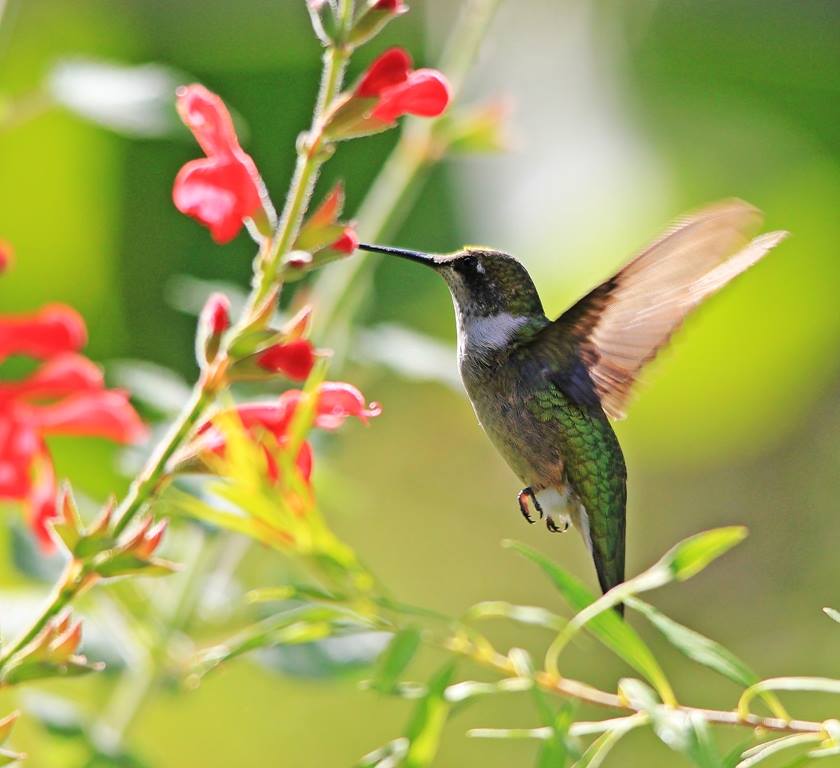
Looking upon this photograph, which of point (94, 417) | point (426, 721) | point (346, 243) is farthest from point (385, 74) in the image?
point (94, 417)

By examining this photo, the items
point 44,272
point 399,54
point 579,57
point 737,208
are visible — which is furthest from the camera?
point 579,57

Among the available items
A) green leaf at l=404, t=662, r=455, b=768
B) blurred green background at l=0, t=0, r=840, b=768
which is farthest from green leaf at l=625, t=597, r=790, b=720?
blurred green background at l=0, t=0, r=840, b=768

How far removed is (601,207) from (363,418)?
8.76ft

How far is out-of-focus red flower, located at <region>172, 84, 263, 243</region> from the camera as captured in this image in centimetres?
130

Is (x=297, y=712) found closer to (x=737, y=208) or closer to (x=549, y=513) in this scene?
(x=549, y=513)

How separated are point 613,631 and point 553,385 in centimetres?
88

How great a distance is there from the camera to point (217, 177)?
1304mm

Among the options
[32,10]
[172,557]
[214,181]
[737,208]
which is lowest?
[172,557]

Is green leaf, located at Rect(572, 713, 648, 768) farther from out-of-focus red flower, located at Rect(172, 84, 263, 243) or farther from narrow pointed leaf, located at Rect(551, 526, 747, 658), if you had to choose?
out-of-focus red flower, located at Rect(172, 84, 263, 243)

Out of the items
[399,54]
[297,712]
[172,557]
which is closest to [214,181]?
[399,54]

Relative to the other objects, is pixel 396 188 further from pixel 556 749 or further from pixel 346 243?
pixel 556 749

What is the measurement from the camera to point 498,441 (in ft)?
5.73

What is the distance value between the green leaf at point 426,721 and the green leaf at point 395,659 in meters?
0.03

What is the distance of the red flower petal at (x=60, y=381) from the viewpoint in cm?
168
